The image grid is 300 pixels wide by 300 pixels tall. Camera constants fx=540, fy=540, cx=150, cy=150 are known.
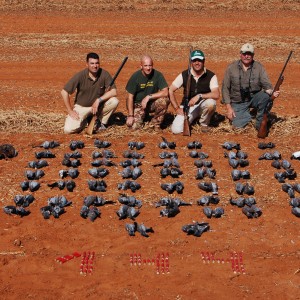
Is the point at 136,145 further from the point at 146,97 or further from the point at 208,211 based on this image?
the point at 208,211

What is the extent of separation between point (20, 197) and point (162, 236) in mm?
2308

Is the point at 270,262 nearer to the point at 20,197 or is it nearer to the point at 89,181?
the point at 89,181

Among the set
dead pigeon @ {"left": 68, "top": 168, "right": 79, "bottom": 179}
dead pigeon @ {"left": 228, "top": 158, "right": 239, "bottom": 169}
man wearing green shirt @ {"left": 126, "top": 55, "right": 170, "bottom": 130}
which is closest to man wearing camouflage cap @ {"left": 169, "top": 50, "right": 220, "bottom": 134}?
man wearing green shirt @ {"left": 126, "top": 55, "right": 170, "bottom": 130}

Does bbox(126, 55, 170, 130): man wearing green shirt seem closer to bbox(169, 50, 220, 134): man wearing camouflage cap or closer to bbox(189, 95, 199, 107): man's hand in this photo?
bbox(169, 50, 220, 134): man wearing camouflage cap

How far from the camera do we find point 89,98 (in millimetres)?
10680

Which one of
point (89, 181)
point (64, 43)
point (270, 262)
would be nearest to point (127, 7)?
point (64, 43)

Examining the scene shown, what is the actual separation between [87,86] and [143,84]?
3.58ft

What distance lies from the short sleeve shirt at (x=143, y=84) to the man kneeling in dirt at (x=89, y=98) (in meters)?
0.36

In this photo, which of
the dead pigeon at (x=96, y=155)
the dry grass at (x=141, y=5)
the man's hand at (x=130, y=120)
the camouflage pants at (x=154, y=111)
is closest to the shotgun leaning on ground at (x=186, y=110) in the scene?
the camouflage pants at (x=154, y=111)

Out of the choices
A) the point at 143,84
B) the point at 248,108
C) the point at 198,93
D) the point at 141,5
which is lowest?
the point at 141,5

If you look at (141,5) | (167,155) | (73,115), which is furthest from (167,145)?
(141,5)

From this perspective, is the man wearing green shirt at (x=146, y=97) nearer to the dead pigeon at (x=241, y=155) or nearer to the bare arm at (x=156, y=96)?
the bare arm at (x=156, y=96)

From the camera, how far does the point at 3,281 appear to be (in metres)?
6.64

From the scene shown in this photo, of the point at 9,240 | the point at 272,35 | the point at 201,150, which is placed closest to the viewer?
the point at 9,240
